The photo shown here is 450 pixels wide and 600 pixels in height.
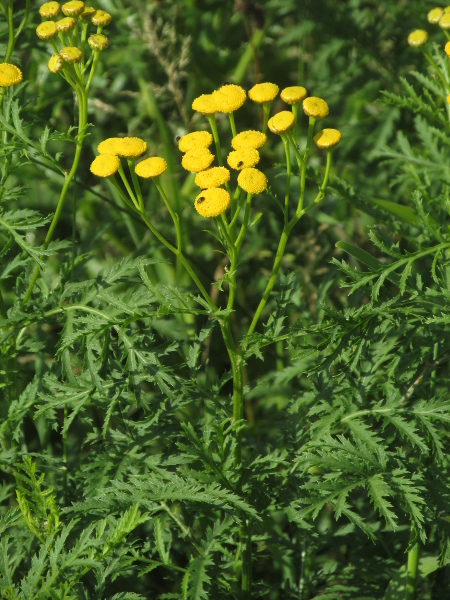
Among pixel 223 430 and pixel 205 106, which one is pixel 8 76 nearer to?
pixel 205 106

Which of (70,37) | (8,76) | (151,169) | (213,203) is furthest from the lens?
(70,37)

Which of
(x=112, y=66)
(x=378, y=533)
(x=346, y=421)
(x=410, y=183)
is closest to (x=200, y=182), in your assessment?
(x=346, y=421)

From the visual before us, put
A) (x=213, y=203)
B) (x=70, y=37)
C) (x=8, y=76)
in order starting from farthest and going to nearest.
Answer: (x=70, y=37)
(x=8, y=76)
(x=213, y=203)

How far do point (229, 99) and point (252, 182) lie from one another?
0.92 feet

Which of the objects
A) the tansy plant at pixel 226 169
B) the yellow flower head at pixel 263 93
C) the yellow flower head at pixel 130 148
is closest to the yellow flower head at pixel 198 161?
the tansy plant at pixel 226 169

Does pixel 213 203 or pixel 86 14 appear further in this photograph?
pixel 86 14

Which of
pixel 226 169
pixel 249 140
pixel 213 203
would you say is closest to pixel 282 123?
pixel 249 140

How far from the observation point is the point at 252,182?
178 centimetres

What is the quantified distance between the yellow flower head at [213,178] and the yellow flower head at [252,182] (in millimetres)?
39

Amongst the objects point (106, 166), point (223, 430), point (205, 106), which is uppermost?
point (205, 106)

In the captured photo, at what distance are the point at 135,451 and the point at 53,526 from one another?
0.31m

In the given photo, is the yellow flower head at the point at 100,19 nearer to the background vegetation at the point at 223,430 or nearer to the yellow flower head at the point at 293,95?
the background vegetation at the point at 223,430

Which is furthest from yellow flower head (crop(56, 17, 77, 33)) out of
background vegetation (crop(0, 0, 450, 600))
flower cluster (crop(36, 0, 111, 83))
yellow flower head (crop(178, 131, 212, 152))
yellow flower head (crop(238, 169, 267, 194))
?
yellow flower head (crop(238, 169, 267, 194))

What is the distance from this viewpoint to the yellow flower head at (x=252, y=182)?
1.77 metres
